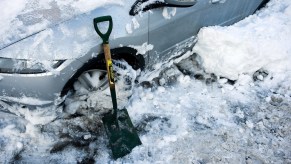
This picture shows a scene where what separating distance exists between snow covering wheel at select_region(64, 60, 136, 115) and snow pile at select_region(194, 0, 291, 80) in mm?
1142

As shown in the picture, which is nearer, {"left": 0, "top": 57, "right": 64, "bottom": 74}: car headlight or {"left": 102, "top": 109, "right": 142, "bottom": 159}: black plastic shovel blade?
{"left": 0, "top": 57, "right": 64, "bottom": 74}: car headlight

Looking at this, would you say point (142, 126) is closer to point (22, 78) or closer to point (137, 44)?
point (137, 44)

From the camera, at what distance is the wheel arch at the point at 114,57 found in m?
3.17

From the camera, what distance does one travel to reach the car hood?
115 inches

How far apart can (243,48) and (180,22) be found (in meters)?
1.01

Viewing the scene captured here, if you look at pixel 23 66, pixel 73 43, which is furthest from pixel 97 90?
pixel 23 66

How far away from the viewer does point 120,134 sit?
134 inches

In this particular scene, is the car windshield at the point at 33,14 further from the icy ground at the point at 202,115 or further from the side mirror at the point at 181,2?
the icy ground at the point at 202,115

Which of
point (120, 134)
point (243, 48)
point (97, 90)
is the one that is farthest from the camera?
point (243, 48)

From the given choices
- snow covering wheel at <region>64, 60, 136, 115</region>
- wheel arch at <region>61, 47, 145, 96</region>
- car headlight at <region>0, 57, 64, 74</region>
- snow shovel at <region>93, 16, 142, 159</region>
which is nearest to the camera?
car headlight at <region>0, 57, 64, 74</region>

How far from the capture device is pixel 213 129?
12.1 feet

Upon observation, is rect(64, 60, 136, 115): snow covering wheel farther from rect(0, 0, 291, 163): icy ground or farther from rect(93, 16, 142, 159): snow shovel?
rect(93, 16, 142, 159): snow shovel

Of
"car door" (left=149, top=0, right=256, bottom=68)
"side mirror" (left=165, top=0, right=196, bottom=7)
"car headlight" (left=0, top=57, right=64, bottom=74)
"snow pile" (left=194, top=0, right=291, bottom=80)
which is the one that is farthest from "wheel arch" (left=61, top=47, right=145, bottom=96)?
"snow pile" (left=194, top=0, right=291, bottom=80)

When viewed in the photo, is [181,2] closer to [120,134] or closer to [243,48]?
[243,48]
